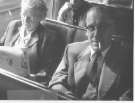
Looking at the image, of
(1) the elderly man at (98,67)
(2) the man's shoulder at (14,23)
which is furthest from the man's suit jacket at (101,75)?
(2) the man's shoulder at (14,23)

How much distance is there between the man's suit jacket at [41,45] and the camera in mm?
2010

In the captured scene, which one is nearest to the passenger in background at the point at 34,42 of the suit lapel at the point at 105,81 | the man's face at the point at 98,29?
the man's face at the point at 98,29

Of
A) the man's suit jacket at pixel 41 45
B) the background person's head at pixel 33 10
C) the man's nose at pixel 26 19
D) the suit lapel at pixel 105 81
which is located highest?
the background person's head at pixel 33 10

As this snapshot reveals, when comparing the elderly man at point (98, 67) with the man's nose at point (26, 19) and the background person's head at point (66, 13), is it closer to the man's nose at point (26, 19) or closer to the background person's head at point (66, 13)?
the background person's head at point (66, 13)

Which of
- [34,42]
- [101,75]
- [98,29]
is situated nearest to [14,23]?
[34,42]

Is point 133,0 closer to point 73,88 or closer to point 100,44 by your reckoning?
point 100,44

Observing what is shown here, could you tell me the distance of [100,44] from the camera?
2.01 meters

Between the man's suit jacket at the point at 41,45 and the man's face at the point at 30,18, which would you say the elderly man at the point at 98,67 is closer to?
the man's suit jacket at the point at 41,45

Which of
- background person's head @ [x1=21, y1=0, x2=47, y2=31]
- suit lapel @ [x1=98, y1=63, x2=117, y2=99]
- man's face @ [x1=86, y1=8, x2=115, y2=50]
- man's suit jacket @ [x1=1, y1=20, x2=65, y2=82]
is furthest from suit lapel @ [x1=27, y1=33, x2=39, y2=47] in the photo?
suit lapel @ [x1=98, y1=63, x2=117, y2=99]

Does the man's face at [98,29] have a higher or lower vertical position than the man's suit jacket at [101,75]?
higher

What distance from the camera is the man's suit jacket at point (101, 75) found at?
1989mm

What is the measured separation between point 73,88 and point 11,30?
647mm

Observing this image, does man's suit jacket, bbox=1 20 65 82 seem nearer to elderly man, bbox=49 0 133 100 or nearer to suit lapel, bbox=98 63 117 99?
elderly man, bbox=49 0 133 100

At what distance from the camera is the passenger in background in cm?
201
